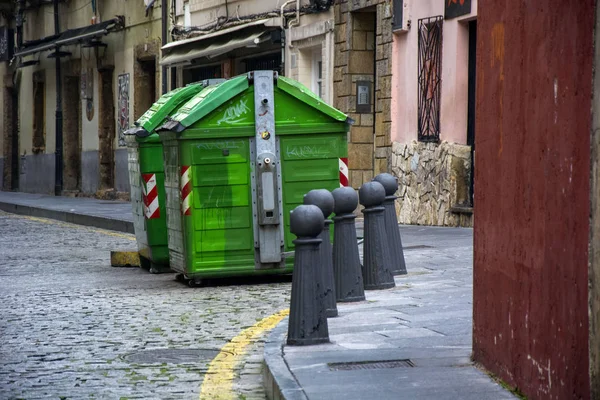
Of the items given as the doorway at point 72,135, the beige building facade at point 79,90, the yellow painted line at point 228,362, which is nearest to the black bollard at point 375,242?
the yellow painted line at point 228,362

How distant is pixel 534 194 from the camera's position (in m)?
5.50

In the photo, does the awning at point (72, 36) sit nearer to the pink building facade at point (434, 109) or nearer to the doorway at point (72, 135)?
the doorway at point (72, 135)

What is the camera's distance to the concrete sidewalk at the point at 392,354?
5910 mm

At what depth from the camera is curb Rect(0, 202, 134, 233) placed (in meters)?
21.6

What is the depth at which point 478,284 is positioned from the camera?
664 centimetres

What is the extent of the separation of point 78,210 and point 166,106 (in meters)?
13.0

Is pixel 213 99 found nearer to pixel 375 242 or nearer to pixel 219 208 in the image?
pixel 219 208

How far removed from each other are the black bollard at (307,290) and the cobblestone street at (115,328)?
0.33 metres

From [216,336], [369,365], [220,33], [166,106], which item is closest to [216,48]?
[220,33]

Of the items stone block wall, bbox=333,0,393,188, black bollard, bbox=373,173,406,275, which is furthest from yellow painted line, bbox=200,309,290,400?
stone block wall, bbox=333,0,393,188

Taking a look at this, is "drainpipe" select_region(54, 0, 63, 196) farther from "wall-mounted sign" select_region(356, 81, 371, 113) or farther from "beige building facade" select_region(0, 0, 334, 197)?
"wall-mounted sign" select_region(356, 81, 371, 113)

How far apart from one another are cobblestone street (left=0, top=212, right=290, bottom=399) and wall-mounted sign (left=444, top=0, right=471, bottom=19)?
6.22 meters

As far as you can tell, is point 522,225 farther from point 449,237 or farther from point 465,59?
point 465,59

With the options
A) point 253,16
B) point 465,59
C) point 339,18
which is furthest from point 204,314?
point 253,16
